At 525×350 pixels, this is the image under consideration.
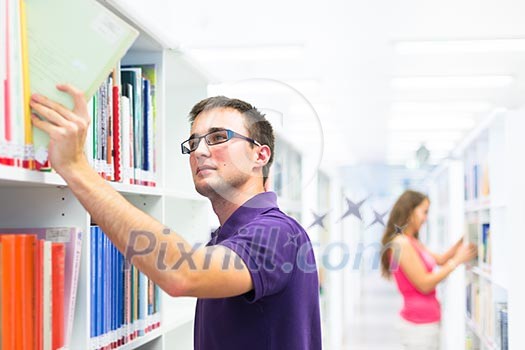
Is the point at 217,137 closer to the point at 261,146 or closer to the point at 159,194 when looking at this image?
the point at 261,146

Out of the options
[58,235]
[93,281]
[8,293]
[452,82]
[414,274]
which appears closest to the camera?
[8,293]

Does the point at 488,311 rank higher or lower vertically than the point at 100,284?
lower

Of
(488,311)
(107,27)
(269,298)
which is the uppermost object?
(107,27)

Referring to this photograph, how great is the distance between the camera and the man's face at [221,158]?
1.39 m

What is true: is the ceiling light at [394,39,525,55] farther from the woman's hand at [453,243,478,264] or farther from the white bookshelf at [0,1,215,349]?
the white bookshelf at [0,1,215,349]

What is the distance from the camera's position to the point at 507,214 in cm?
265

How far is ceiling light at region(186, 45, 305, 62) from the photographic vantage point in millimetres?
4551

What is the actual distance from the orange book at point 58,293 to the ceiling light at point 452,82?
14.9 feet

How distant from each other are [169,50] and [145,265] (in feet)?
2.98

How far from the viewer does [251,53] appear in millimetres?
4703

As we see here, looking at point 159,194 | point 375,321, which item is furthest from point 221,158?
point 375,321

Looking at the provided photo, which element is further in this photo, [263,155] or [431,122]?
[431,122]

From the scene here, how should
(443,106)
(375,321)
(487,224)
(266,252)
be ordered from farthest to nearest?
(375,321), (443,106), (487,224), (266,252)

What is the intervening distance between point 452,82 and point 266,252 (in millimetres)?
4730
